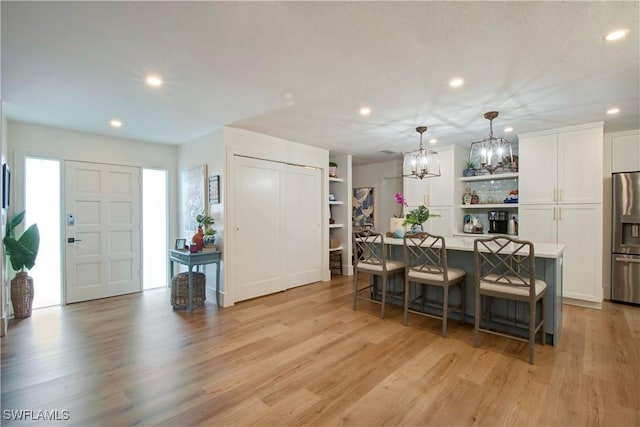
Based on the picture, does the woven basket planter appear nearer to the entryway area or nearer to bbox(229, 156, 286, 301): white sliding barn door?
bbox(229, 156, 286, 301): white sliding barn door

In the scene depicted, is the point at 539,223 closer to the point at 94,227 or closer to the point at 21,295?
the point at 94,227

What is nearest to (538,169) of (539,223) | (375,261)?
(539,223)

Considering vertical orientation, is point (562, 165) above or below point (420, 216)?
above

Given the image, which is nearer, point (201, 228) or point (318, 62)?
point (318, 62)

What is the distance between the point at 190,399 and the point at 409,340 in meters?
1.98

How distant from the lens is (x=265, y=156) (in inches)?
179

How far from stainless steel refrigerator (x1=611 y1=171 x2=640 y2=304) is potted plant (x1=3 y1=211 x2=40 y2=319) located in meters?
7.48

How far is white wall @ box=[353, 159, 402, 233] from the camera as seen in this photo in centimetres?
664

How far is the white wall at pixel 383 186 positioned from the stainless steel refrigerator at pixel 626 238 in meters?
3.39

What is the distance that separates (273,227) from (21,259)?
301 centimetres

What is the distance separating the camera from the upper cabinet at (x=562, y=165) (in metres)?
3.93

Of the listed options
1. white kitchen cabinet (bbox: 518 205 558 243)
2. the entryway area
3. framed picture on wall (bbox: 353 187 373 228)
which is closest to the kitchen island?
white kitchen cabinet (bbox: 518 205 558 243)

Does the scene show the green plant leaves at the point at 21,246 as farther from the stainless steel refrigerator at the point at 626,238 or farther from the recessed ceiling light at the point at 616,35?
the stainless steel refrigerator at the point at 626,238

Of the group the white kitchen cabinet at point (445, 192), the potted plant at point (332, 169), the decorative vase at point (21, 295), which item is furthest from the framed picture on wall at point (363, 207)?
the decorative vase at point (21, 295)
